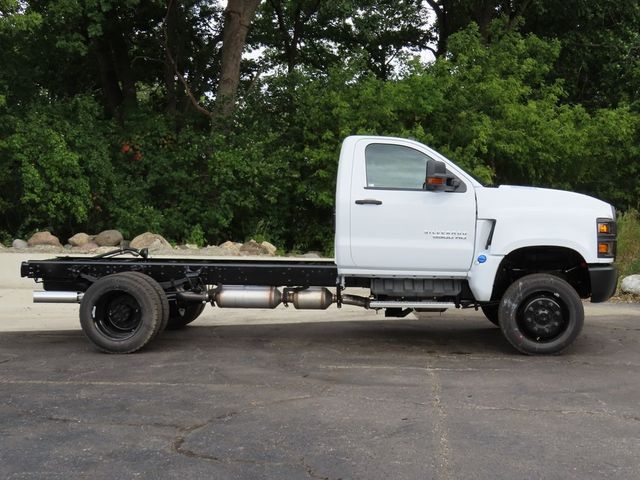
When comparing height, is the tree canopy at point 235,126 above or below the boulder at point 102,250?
above

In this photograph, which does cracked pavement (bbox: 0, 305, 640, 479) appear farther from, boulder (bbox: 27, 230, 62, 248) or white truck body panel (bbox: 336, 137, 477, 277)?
boulder (bbox: 27, 230, 62, 248)

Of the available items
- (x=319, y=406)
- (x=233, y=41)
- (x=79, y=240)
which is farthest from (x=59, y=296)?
(x=233, y=41)

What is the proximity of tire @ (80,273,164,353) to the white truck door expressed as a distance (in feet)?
7.17

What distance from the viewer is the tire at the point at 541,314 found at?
792 cm

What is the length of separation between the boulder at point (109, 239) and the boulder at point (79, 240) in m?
0.24

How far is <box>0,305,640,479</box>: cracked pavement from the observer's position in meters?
4.80

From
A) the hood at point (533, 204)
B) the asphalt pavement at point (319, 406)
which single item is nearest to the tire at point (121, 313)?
the asphalt pavement at point (319, 406)

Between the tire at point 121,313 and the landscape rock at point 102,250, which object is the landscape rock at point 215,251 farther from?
the tire at point 121,313

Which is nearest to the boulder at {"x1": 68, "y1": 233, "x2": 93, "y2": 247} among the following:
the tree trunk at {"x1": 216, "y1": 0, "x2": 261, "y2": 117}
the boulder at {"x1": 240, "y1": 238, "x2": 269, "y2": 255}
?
the boulder at {"x1": 240, "y1": 238, "x2": 269, "y2": 255}

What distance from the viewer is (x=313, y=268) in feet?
27.1

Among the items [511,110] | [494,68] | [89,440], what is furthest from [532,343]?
[494,68]

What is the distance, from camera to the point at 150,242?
61.7ft

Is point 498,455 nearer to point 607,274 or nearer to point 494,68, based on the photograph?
point 607,274

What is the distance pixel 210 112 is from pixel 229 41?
7.10 feet
